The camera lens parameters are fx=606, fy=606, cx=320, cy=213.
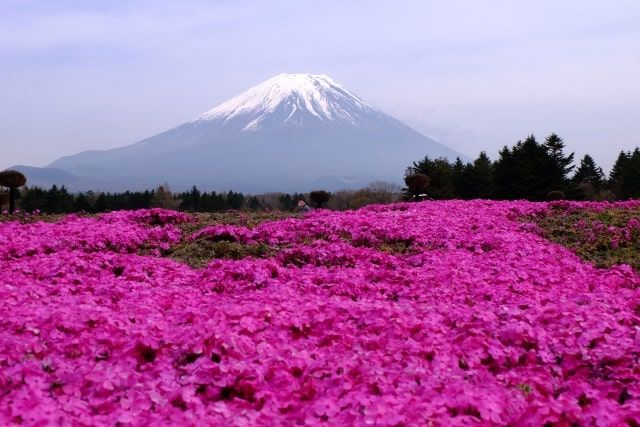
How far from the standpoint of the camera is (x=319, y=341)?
837 cm

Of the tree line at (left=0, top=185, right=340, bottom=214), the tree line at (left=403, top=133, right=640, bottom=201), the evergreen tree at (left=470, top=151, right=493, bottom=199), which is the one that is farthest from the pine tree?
the tree line at (left=0, top=185, right=340, bottom=214)

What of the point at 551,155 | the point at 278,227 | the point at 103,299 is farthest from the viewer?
the point at 551,155

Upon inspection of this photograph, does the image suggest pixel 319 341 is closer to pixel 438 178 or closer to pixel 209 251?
pixel 209 251

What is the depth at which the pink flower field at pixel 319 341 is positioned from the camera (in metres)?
6.13

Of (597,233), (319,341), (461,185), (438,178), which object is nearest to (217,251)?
(319,341)

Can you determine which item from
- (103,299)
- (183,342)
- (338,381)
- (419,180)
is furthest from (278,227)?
(419,180)

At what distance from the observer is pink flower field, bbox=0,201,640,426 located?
20.1 ft

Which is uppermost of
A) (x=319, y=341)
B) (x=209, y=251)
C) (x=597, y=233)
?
(x=597, y=233)

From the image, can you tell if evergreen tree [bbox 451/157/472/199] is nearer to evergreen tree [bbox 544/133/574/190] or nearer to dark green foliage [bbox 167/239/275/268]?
evergreen tree [bbox 544/133/574/190]

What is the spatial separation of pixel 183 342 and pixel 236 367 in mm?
1324

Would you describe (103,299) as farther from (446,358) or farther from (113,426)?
(446,358)

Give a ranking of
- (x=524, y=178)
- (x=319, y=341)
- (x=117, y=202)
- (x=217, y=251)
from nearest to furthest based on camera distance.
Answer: (x=319, y=341) < (x=217, y=251) < (x=524, y=178) < (x=117, y=202)

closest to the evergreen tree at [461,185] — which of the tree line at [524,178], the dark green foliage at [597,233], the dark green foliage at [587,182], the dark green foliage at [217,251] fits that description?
the tree line at [524,178]

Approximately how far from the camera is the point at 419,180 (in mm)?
37812
